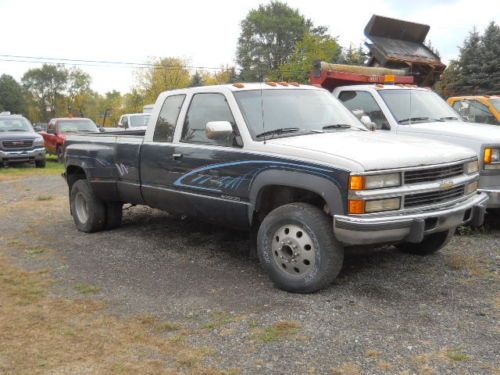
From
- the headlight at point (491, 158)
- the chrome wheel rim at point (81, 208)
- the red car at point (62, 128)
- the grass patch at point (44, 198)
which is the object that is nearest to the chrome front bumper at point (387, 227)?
the headlight at point (491, 158)

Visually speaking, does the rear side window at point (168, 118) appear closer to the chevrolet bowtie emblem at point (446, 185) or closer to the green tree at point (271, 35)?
the chevrolet bowtie emblem at point (446, 185)

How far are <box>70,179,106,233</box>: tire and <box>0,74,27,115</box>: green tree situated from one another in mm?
96406

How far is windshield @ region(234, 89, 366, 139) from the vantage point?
17.5 ft

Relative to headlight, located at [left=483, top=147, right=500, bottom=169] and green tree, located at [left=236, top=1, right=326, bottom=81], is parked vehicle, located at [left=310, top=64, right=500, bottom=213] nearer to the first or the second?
headlight, located at [left=483, top=147, right=500, bottom=169]

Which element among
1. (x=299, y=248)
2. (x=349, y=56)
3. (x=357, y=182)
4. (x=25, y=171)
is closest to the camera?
(x=357, y=182)

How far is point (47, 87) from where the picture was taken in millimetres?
103375

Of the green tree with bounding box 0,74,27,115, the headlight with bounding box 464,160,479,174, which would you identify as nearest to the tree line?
the green tree with bounding box 0,74,27,115

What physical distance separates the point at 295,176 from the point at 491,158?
297 cm

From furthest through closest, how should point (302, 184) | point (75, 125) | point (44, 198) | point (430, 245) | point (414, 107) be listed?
point (75, 125)
point (44, 198)
point (414, 107)
point (430, 245)
point (302, 184)

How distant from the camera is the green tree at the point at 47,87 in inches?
3962

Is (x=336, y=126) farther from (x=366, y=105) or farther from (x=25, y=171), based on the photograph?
(x=25, y=171)

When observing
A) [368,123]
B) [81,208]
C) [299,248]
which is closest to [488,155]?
[368,123]

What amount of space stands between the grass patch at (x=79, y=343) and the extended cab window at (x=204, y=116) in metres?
1.94

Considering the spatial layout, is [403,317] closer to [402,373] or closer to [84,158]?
[402,373]
